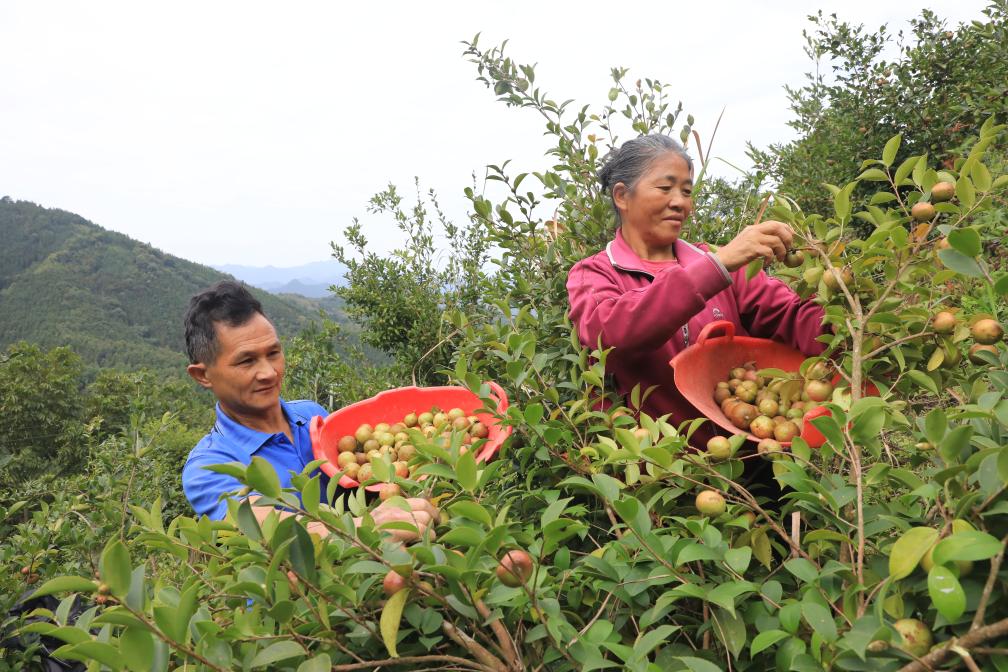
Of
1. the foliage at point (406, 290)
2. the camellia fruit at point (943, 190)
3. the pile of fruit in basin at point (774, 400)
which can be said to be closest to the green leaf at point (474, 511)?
the pile of fruit in basin at point (774, 400)

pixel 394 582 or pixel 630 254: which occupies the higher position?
pixel 630 254

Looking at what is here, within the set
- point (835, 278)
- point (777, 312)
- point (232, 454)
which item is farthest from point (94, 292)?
point (835, 278)

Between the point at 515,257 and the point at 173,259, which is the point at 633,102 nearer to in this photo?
the point at 515,257

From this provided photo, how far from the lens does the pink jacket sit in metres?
1.72

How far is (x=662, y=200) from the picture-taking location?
7.25ft

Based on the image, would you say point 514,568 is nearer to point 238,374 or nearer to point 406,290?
point 238,374

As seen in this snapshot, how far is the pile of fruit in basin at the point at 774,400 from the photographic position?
59.7 inches

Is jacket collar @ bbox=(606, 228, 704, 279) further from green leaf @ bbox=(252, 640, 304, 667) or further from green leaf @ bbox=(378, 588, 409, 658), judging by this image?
green leaf @ bbox=(252, 640, 304, 667)

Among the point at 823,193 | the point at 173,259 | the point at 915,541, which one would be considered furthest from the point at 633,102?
the point at 173,259

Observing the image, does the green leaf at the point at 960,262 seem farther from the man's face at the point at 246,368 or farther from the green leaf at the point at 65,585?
the man's face at the point at 246,368

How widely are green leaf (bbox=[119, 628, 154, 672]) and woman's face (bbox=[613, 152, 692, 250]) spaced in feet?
6.06

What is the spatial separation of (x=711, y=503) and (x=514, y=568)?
1.28 feet

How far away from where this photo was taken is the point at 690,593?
99 centimetres

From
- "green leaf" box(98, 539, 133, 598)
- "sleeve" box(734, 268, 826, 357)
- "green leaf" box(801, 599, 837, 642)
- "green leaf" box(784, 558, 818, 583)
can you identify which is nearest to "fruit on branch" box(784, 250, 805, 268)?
"sleeve" box(734, 268, 826, 357)
